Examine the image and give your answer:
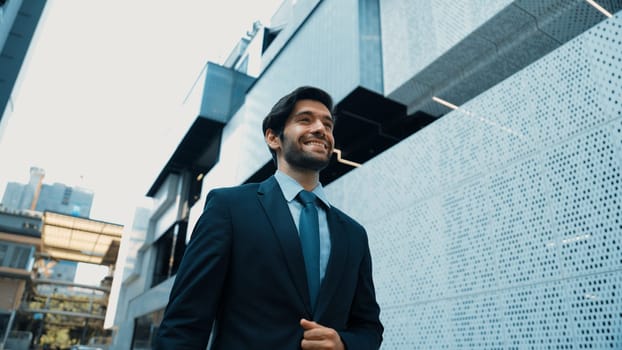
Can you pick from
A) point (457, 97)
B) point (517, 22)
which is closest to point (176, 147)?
point (457, 97)

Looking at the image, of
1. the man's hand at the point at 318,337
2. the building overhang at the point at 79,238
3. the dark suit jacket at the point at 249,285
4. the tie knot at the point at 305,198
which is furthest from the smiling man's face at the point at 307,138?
the building overhang at the point at 79,238

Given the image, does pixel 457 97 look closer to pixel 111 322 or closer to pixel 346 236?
pixel 346 236

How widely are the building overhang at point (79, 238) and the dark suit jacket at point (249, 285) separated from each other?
3541cm

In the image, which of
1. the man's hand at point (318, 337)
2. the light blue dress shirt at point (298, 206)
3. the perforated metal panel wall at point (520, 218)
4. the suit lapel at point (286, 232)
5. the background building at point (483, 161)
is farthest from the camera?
the background building at point (483, 161)

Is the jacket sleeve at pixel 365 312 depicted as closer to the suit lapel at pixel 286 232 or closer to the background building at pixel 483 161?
the suit lapel at pixel 286 232

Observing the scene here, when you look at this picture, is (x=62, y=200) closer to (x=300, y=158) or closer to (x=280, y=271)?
(x=300, y=158)

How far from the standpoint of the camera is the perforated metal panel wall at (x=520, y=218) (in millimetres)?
3637

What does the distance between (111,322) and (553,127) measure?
32879mm

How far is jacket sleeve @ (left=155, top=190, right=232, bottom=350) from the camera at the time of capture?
1.12 m

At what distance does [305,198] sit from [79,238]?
40.7 meters

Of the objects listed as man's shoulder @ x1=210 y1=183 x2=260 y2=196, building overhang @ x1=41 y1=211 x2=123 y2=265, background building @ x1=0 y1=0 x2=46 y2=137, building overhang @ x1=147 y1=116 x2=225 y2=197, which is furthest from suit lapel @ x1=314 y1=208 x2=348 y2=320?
building overhang @ x1=41 y1=211 x2=123 y2=265

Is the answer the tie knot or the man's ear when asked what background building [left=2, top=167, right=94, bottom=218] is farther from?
the tie knot

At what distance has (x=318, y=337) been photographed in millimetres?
1122

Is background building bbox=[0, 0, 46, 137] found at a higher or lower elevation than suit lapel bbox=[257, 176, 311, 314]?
higher
